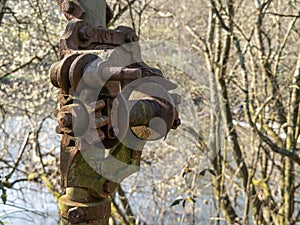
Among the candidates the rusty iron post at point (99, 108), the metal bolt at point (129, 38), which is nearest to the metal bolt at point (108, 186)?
the rusty iron post at point (99, 108)

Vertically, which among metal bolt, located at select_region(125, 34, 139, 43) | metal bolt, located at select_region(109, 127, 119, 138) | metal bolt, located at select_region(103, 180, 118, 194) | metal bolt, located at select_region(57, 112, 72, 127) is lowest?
metal bolt, located at select_region(103, 180, 118, 194)

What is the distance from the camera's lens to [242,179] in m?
2.80

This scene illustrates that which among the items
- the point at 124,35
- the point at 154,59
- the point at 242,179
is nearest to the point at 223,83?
the point at 242,179

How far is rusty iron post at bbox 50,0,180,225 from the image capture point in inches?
24.0

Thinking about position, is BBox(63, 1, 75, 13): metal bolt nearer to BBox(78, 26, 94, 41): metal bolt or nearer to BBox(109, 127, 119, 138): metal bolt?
BBox(78, 26, 94, 41): metal bolt

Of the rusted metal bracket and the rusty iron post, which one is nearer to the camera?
the rusty iron post

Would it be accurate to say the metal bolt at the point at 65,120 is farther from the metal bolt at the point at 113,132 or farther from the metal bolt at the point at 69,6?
the metal bolt at the point at 69,6

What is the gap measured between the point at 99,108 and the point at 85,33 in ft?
0.49

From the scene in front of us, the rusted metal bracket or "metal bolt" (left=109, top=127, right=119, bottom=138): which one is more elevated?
the rusted metal bracket

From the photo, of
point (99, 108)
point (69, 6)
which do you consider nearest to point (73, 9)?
point (69, 6)

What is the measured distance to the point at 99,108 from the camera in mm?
615

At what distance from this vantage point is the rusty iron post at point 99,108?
61 cm

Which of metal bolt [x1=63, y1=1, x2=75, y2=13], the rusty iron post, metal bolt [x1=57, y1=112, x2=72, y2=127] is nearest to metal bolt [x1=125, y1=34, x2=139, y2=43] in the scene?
the rusty iron post

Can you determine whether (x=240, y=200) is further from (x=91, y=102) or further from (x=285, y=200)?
(x=91, y=102)
